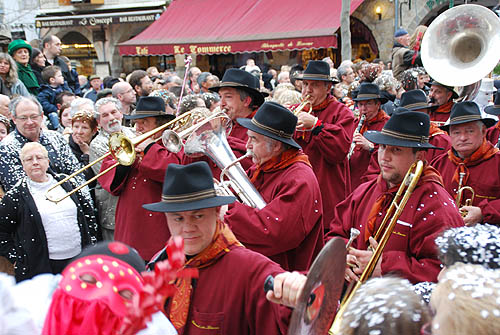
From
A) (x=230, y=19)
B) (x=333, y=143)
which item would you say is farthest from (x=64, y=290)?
(x=230, y=19)

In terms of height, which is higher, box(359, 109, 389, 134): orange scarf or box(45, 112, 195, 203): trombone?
box(45, 112, 195, 203): trombone

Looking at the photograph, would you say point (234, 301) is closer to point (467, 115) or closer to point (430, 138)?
point (467, 115)

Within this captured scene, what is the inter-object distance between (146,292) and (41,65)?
351 inches

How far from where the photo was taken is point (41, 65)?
367 inches

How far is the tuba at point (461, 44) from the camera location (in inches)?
251

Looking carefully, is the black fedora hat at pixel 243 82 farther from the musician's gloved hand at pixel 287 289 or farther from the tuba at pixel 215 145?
the musician's gloved hand at pixel 287 289

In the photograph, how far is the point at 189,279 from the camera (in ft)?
8.23

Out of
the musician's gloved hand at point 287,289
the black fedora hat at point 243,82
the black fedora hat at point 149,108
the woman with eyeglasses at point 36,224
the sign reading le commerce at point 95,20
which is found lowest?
the woman with eyeglasses at point 36,224

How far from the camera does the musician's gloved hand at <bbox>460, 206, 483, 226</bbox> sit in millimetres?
4156

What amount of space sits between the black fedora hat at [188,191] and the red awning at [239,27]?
16.4 m

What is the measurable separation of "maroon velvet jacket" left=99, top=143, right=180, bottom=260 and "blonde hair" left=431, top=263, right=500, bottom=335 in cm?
309

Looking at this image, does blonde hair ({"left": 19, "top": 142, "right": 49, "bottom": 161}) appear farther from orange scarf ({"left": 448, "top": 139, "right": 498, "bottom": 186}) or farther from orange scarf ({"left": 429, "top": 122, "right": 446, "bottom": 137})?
orange scarf ({"left": 429, "top": 122, "right": 446, "bottom": 137})

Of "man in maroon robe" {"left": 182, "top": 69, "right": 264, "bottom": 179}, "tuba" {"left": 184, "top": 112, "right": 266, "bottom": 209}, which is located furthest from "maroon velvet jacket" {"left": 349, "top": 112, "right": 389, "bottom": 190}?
"tuba" {"left": 184, "top": 112, "right": 266, "bottom": 209}

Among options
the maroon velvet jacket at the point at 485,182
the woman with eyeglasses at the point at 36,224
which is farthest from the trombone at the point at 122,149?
the maroon velvet jacket at the point at 485,182
